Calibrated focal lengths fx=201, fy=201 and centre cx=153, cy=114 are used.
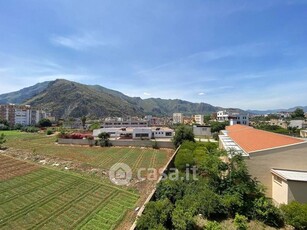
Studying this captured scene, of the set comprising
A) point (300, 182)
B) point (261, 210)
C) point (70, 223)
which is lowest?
point (70, 223)

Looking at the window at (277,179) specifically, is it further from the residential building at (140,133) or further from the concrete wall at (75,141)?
the residential building at (140,133)

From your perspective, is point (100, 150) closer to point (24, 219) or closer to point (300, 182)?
point (24, 219)

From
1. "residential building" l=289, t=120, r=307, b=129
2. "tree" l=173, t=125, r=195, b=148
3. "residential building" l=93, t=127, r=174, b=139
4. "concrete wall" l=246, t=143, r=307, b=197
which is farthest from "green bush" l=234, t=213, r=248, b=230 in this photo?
"residential building" l=289, t=120, r=307, b=129

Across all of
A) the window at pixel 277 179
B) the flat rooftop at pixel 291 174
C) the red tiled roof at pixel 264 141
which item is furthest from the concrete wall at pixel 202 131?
the window at pixel 277 179

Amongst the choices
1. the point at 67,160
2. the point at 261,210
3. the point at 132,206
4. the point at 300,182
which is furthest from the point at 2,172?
the point at 300,182

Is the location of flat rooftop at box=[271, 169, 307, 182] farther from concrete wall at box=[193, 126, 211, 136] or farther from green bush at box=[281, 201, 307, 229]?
concrete wall at box=[193, 126, 211, 136]

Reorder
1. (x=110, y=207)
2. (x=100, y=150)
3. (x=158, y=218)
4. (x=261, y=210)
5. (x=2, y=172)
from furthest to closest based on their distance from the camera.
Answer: (x=100, y=150) < (x=2, y=172) < (x=110, y=207) < (x=261, y=210) < (x=158, y=218)
